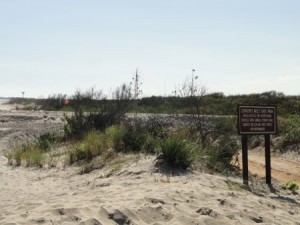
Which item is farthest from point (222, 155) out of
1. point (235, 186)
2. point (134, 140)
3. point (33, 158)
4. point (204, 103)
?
point (204, 103)

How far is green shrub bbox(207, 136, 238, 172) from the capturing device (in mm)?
11480

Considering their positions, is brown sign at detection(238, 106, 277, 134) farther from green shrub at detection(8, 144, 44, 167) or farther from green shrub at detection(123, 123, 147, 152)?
green shrub at detection(8, 144, 44, 167)

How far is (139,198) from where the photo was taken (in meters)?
7.58

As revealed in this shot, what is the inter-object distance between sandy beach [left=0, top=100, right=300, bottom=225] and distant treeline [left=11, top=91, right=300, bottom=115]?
10874mm

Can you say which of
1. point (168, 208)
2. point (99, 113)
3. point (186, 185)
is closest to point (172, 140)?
point (186, 185)

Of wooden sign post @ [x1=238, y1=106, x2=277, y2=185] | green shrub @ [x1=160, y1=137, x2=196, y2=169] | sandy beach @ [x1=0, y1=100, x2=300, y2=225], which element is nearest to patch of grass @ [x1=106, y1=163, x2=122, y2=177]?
sandy beach @ [x1=0, y1=100, x2=300, y2=225]

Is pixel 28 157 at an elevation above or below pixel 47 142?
below

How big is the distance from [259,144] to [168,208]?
13652mm

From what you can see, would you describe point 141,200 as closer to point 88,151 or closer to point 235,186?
point 235,186

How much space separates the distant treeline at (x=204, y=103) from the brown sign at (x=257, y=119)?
10449 millimetres

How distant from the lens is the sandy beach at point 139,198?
675 cm

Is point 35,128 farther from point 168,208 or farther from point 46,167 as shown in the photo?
point 168,208

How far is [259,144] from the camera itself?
20297mm

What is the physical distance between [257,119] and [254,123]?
13 cm
